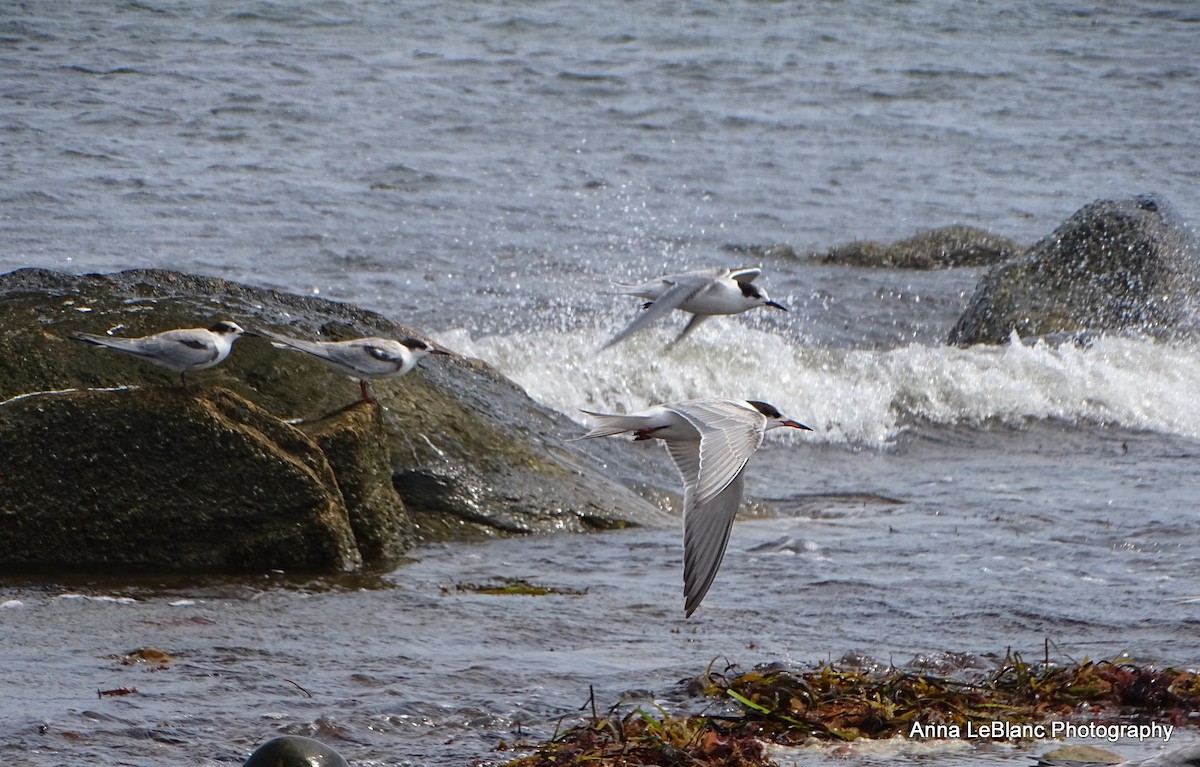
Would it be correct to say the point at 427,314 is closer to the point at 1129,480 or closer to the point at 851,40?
the point at 1129,480

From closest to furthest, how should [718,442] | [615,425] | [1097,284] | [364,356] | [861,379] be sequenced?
1. [718,442]
2. [615,425]
3. [364,356]
4. [861,379]
5. [1097,284]

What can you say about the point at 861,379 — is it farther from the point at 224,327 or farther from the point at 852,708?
the point at 852,708

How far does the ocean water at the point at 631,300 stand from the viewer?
4.90 m

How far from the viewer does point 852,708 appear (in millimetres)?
4488

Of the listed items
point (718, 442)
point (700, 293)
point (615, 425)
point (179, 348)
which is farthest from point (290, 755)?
point (700, 293)

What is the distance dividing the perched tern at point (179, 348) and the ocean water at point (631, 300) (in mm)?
871

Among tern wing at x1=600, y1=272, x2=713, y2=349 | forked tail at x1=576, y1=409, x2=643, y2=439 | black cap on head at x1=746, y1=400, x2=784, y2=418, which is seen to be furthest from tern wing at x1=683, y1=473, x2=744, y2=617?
tern wing at x1=600, y1=272, x2=713, y2=349

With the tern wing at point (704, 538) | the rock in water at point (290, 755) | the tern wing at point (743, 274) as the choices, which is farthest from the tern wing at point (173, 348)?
the tern wing at point (743, 274)

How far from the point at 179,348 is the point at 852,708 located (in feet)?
9.79

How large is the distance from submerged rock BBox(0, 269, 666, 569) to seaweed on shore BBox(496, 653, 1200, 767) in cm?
213

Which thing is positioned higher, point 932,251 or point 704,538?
point 704,538

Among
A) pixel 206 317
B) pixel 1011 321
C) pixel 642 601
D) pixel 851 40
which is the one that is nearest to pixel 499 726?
pixel 642 601

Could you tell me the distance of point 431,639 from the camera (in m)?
5.25

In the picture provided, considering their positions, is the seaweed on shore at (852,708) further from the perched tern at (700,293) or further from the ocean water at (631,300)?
the perched tern at (700,293)
